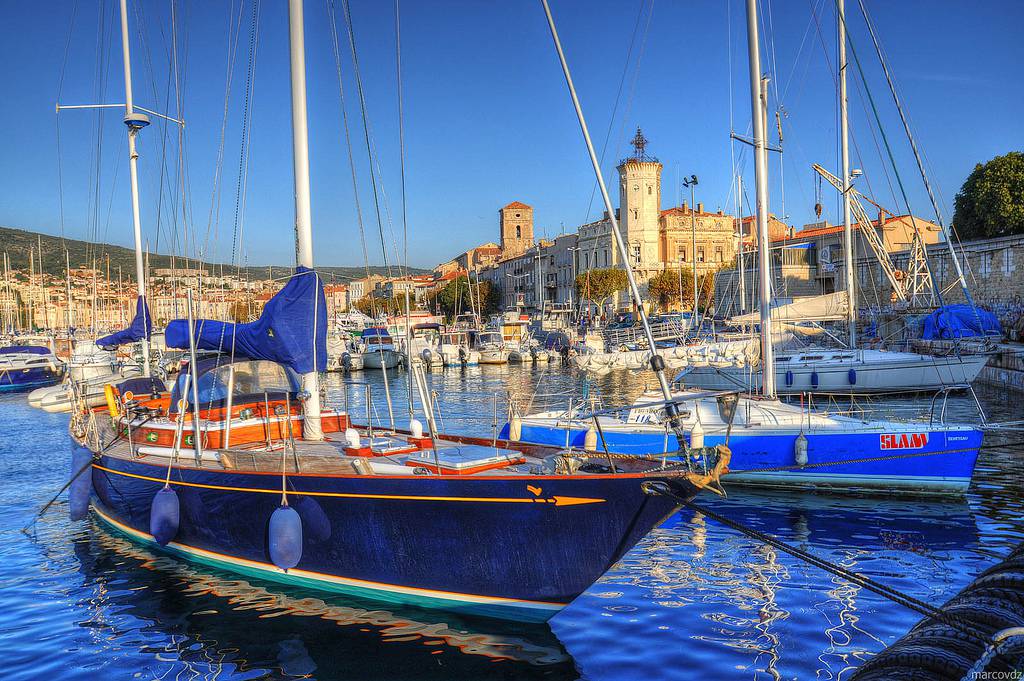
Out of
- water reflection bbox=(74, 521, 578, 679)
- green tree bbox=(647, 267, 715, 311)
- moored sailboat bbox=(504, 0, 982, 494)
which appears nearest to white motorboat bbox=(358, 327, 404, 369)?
green tree bbox=(647, 267, 715, 311)

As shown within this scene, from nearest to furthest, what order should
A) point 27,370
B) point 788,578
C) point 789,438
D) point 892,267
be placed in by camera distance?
point 788,578 < point 789,438 < point 892,267 < point 27,370

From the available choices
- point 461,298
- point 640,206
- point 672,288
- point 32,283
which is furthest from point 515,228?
point 32,283

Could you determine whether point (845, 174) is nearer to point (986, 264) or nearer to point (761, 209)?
point (761, 209)

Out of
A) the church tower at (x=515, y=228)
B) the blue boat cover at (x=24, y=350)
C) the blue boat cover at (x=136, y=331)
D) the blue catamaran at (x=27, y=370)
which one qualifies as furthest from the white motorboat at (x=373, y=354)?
the church tower at (x=515, y=228)

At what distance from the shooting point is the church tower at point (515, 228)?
465 feet

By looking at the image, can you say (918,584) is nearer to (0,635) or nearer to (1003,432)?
(0,635)

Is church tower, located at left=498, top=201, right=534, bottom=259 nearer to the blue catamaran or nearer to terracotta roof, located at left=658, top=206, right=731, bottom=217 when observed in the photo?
terracotta roof, located at left=658, top=206, right=731, bottom=217

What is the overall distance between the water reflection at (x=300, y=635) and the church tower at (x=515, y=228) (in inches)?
5254

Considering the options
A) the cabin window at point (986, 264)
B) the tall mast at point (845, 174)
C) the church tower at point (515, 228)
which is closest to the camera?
the tall mast at point (845, 174)

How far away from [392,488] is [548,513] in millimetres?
1703

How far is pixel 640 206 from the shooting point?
9225 cm

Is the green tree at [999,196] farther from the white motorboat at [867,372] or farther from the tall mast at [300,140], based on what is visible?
the tall mast at [300,140]

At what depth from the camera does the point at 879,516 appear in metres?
12.5

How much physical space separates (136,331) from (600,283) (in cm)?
6807
